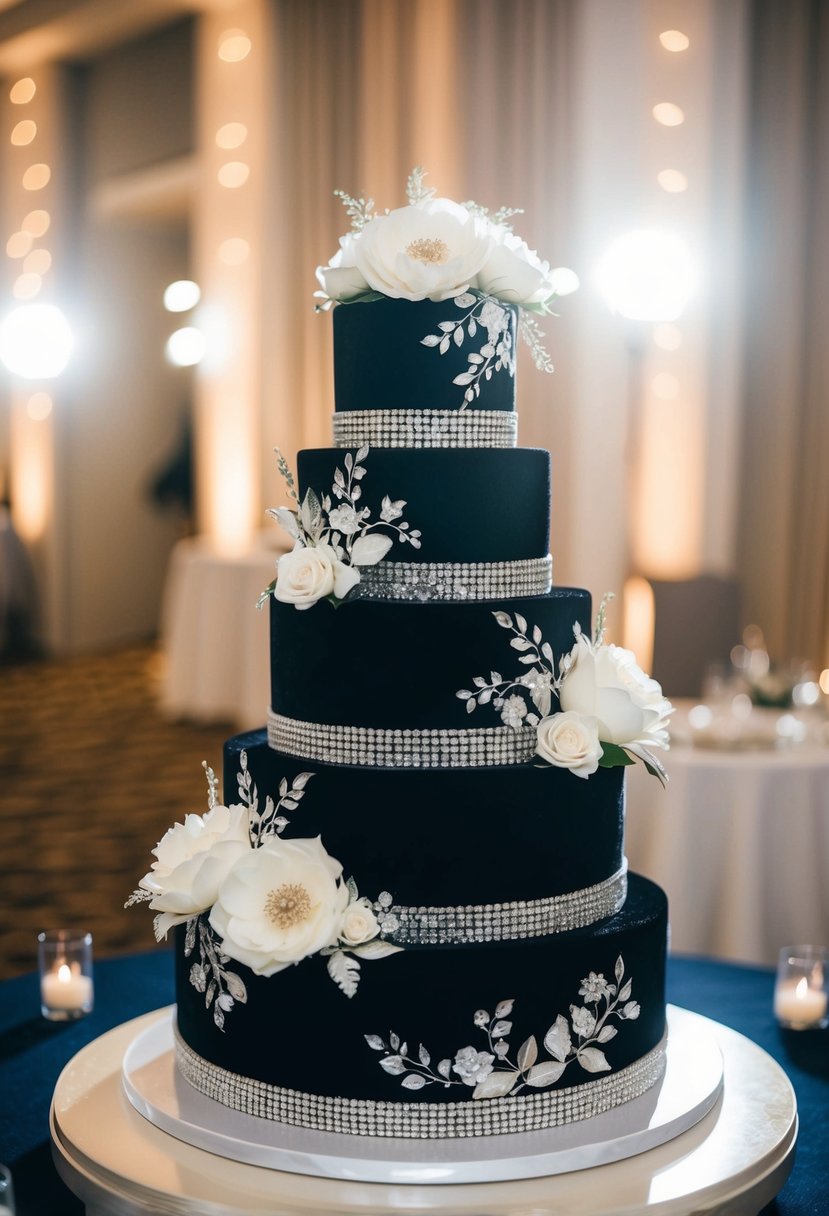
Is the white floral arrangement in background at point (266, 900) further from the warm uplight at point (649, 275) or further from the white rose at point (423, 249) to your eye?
the warm uplight at point (649, 275)

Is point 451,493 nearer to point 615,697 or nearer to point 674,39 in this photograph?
point 615,697

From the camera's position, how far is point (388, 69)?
7.50 metres

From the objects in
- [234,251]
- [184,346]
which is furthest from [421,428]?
[184,346]

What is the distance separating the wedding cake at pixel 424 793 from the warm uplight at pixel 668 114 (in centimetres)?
503

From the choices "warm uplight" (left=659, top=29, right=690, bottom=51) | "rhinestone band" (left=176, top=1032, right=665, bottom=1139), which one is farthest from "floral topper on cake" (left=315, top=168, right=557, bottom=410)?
"warm uplight" (left=659, top=29, right=690, bottom=51)

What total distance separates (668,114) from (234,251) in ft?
10.9

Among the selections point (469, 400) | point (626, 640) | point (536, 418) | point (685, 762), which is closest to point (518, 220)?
point (536, 418)

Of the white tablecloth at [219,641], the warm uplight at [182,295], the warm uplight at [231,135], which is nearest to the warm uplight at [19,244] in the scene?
the warm uplight at [182,295]

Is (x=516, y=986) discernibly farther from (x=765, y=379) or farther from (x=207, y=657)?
(x=207, y=657)

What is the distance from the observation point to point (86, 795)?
6305 millimetres

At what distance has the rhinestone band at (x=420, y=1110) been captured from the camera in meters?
1.60

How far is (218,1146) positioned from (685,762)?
2477 mm

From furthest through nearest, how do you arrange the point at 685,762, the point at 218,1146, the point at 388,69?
the point at 388,69
the point at 685,762
the point at 218,1146

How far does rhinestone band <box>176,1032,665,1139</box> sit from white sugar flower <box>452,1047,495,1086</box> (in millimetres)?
34
